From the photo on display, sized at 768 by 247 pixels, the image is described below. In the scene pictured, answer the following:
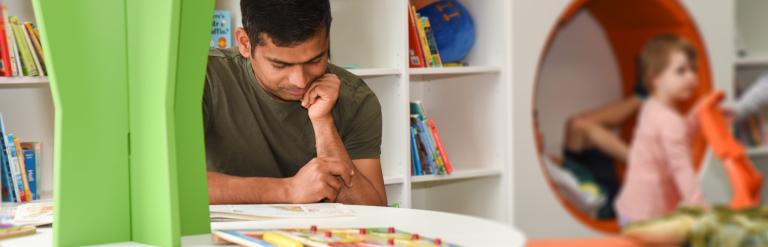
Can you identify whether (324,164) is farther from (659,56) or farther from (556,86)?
(659,56)

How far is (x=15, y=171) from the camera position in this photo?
1.82 m

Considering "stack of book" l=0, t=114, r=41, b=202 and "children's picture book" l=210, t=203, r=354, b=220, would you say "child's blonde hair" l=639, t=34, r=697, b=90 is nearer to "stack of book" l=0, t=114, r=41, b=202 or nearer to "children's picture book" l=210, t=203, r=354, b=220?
"children's picture book" l=210, t=203, r=354, b=220

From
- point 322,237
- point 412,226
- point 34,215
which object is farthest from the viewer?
point 34,215

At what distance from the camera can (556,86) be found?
86 centimetres

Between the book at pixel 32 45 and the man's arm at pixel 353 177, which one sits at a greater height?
the book at pixel 32 45

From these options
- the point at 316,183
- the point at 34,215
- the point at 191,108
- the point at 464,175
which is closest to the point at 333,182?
the point at 316,183

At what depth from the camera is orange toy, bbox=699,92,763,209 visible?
2.36ft

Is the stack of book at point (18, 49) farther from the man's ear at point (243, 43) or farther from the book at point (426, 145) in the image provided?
the book at point (426, 145)

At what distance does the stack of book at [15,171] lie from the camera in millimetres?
1810

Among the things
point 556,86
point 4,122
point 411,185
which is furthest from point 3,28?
point 556,86

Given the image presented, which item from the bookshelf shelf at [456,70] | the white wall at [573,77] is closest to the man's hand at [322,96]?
the bookshelf shelf at [456,70]

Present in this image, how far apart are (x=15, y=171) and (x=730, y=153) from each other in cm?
142

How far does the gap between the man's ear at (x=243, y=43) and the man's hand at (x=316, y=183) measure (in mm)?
290

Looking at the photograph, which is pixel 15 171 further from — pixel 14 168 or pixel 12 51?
pixel 12 51
